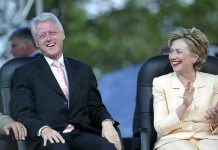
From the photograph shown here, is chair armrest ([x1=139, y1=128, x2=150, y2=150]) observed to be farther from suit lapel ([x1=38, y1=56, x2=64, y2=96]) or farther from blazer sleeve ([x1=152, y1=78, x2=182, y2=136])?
suit lapel ([x1=38, y1=56, x2=64, y2=96])

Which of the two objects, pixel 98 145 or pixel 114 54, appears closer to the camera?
pixel 98 145

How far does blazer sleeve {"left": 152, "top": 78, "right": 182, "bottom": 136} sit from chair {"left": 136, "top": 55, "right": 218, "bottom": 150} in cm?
18

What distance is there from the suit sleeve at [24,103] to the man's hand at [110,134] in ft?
1.56

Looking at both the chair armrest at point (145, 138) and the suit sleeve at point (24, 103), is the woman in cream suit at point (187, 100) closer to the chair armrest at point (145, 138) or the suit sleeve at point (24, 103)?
the chair armrest at point (145, 138)

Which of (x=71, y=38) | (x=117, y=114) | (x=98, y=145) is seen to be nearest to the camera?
(x=98, y=145)

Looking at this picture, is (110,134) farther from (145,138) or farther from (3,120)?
(3,120)

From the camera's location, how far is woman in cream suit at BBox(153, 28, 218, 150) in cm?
588

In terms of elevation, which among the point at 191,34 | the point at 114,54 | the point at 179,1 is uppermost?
the point at 191,34

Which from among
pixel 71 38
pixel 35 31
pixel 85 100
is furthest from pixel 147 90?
pixel 71 38

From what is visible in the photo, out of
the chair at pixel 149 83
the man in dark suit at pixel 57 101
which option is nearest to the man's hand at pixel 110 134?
the man in dark suit at pixel 57 101

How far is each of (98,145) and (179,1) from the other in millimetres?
16822

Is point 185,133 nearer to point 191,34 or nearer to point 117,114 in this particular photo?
point 191,34

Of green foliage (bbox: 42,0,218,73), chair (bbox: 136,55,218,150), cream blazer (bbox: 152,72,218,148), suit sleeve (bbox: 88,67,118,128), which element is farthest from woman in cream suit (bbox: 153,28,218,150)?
green foliage (bbox: 42,0,218,73)

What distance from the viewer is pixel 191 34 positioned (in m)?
6.12
